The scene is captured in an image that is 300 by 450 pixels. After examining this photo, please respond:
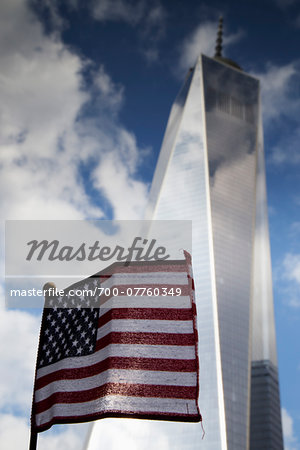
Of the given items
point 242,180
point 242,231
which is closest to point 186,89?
point 242,180

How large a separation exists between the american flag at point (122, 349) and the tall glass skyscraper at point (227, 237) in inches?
4154

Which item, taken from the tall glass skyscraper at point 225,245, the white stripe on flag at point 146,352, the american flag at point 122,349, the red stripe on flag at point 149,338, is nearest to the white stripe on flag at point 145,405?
the american flag at point 122,349

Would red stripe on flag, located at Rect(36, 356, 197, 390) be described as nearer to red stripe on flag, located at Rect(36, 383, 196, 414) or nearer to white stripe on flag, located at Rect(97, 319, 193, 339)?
red stripe on flag, located at Rect(36, 383, 196, 414)

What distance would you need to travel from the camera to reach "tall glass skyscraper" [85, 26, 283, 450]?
11644 cm

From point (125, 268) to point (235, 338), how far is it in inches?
4595

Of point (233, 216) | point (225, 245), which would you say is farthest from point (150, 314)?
point (233, 216)

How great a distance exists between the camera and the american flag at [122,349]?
10461mm

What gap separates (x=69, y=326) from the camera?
11891 mm

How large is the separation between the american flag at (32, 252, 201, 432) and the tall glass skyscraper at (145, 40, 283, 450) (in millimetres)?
105516

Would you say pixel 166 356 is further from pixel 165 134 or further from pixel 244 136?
pixel 165 134

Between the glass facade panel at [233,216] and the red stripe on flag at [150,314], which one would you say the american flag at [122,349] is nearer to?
the red stripe on flag at [150,314]

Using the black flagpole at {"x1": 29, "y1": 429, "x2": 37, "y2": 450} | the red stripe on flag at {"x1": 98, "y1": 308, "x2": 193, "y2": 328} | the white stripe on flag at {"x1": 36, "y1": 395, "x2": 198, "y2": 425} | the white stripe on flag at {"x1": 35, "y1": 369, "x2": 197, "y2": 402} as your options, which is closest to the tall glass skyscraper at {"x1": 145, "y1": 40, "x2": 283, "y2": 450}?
the black flagpole at {"x1": 29, "y1": 429, "x2": 37, "y2": 450}

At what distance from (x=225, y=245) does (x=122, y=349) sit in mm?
124276

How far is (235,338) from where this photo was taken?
12462cm
